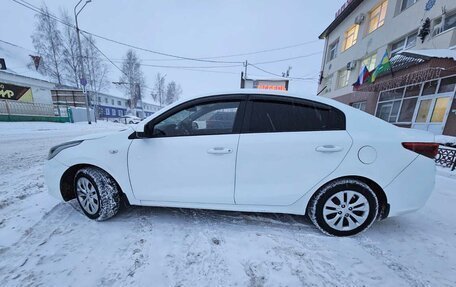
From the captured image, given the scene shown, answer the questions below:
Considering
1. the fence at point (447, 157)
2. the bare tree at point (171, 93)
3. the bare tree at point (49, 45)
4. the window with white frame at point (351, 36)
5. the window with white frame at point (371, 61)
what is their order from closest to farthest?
the fence at point (447, 157) → the window with white frame at point (371, 61) → the window with white frame at point (351, 36) → the bare tree at point (49, 45) → the bare tree at point (171, 93)

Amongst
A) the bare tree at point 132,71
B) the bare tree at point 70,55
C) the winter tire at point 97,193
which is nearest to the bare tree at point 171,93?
the bare tree at point 132,71

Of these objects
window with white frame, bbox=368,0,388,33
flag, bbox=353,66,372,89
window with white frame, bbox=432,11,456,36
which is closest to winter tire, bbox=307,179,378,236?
window with white frame, bbox=432,11,456,36

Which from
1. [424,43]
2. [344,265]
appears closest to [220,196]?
[344,265]

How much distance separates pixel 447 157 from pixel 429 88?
4.79m

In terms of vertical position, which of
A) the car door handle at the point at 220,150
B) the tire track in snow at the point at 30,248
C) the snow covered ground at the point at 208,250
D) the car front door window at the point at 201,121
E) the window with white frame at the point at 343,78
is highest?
the window with white frame at the point at 343,78

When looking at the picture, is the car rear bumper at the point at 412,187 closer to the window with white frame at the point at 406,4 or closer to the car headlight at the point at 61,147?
the car headlight at the point at 61,147

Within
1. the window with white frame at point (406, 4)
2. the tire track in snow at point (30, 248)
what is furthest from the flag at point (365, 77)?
the tire track in snow at point (30, 248)

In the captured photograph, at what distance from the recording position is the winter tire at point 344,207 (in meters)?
2.05

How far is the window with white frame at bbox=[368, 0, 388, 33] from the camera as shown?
11242 mm

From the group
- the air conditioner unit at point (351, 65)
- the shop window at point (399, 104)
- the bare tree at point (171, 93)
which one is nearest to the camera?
the shop window at point (399, 104)

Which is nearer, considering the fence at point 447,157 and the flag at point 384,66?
the fence at point 447,157

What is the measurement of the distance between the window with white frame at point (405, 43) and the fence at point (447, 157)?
6555mm

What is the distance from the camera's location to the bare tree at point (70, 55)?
1063 inches

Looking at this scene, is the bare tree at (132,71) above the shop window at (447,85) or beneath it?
above
